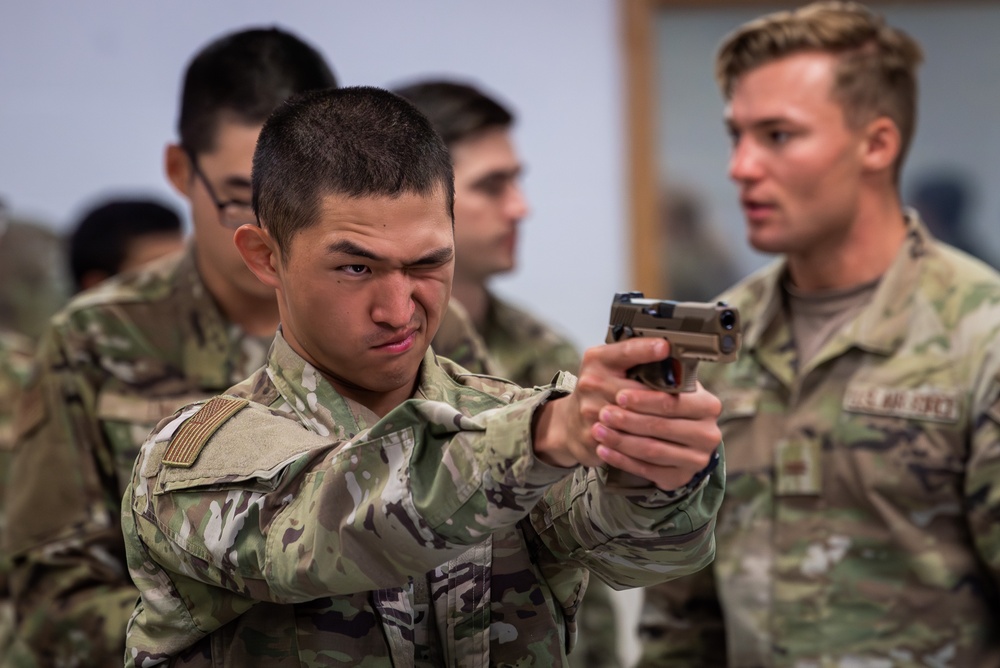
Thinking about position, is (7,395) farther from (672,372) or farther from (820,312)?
(672,372)

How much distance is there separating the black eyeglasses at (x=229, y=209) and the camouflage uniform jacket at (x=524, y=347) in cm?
93

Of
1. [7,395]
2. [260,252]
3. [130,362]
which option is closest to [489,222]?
[130,362]

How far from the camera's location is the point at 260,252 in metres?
1.34

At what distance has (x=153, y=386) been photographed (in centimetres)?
222

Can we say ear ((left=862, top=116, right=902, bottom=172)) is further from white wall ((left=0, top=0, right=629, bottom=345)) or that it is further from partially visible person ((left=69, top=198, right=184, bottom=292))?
partially visible person ((left=69, top=198, right=184, bottom=292))

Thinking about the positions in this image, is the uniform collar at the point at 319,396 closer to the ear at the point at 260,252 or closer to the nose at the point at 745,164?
the ear at the point at 260,252

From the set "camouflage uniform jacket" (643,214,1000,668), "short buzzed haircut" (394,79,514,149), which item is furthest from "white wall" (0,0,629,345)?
"camouflage uniform jacket" (643,214,1000,668)

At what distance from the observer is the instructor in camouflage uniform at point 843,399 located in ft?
7.50

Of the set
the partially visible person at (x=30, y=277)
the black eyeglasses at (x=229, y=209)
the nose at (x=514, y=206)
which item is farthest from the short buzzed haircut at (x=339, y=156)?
the partially visible person at (x=30, y=277)

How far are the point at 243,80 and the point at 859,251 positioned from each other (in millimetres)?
1290

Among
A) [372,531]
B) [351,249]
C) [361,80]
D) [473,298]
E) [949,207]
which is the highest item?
[351,249]

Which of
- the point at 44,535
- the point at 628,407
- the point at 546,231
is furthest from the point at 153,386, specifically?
the point at 546,231

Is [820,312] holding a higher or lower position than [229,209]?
lower

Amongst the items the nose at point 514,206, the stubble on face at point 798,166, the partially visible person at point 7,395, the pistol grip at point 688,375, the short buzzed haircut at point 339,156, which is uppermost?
the short buzzed haircut at point 339,156
